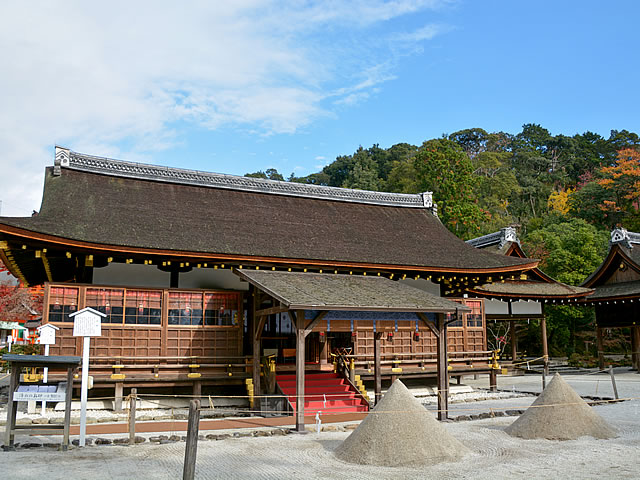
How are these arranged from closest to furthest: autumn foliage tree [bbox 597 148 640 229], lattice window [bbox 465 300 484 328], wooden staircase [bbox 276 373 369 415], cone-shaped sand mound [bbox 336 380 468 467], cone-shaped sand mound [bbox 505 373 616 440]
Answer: cone-shaped sand mound [bbox 336 380 468 467], cone-shaped sand mound [bbox 505 373 616 440], wooden staircase [bbox 276 373 369 415], lattice window [bbox 465 300 484 328], autumn foliage tree [bbox 597 148 640 229]

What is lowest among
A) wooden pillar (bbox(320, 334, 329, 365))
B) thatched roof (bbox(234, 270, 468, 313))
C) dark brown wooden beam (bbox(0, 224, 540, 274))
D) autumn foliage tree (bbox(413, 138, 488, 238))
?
wooden pillar (bbox(320, 334, 329, 365))

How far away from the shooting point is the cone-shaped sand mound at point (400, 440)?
8.45m

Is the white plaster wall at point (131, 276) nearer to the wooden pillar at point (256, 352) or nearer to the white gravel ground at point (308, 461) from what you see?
the wooden pillar at point (256, 352)

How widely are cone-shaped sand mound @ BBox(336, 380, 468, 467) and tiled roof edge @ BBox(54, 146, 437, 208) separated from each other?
11.5 metres

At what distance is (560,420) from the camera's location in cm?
1033

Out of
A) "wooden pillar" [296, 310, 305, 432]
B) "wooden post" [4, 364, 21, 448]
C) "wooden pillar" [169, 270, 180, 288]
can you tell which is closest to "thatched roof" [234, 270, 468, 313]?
"wooden pillar" [296, 310, 305, 432]

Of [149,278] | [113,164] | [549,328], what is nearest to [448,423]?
[149,278]

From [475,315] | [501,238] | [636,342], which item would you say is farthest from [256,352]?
[636,342]

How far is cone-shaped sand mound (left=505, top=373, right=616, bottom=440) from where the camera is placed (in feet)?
33.4

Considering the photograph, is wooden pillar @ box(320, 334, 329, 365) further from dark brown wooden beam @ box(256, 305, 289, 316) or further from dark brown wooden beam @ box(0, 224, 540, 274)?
dark brown wooden beam @ box(256, 305, 289, 316)

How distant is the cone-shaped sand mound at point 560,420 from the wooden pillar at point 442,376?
→ 2.14 m

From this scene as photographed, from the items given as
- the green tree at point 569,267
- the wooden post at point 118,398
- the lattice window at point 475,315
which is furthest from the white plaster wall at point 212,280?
the green tree at point 569,267

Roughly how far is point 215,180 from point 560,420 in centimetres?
1284

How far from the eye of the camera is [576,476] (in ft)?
24.3
